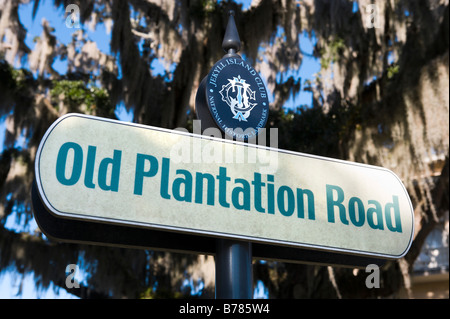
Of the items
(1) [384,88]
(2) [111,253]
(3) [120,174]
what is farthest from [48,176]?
(2) [111,253]

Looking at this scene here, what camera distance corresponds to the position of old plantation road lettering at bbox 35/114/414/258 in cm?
131

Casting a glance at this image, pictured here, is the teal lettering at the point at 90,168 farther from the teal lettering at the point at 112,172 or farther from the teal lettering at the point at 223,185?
the teal lettering at the point at 223,185

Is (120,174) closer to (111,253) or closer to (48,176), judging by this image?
(48,176)

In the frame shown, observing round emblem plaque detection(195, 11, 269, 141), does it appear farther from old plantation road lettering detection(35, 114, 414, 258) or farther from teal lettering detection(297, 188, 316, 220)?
teal lettering detection(297, 188, 316, 220)

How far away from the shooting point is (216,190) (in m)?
1.43

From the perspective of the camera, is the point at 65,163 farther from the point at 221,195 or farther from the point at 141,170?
the point at 221,195

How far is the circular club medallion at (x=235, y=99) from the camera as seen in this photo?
158 centimetres

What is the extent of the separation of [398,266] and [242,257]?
6.90m

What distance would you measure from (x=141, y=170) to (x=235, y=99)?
1.31 feet

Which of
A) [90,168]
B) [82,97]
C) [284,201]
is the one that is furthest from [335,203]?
[82,97]

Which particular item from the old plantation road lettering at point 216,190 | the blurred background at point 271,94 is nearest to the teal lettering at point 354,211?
the old plantation road lettering at point 216,190

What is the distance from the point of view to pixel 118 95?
7.93 meters

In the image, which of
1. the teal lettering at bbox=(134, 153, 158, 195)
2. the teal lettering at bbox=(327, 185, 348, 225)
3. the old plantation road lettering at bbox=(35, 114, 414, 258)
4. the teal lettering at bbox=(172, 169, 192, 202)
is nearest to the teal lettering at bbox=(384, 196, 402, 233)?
the old plantation road lettering at bbox=(35, 114, 414, 258)

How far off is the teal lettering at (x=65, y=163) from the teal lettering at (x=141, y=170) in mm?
147
